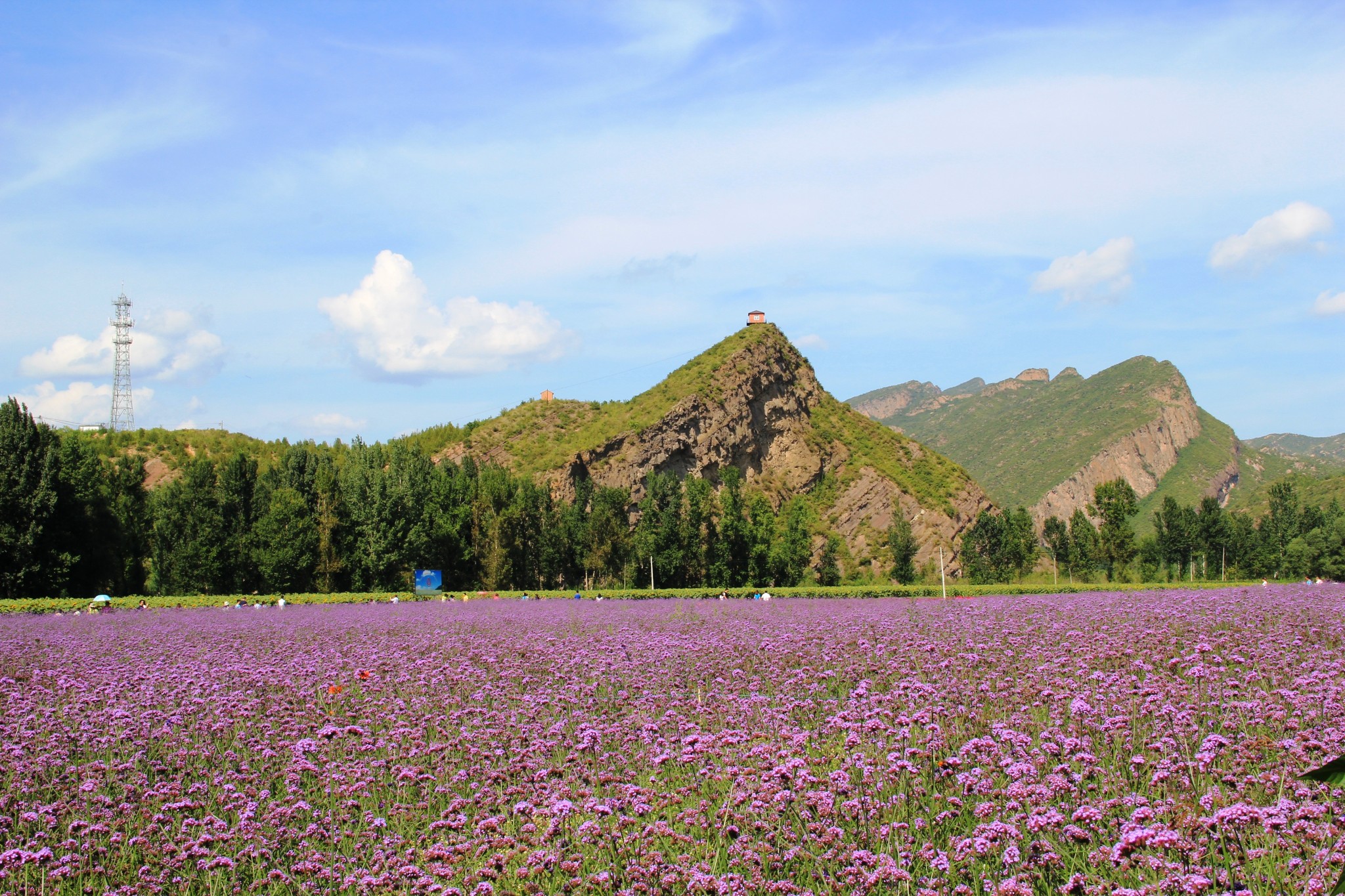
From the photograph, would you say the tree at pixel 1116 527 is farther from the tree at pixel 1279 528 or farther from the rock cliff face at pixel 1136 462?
the rock cliff face at pixel 1136 462

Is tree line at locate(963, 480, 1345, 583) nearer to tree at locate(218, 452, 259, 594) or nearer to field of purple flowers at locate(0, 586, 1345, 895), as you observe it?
tree at locate(218, 452, 259, 594)

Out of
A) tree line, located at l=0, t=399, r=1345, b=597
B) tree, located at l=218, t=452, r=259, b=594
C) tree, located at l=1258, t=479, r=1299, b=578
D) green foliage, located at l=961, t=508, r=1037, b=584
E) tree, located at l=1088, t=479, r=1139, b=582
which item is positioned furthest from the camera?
tree, located at l=1258, t=479, r=1299, b=578

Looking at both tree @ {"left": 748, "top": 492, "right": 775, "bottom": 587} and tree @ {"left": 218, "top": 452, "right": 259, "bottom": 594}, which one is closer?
tree @ {"left": 218, "top": 452, "right": 259, "bottom": 594}

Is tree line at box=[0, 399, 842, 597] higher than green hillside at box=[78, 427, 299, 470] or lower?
lower

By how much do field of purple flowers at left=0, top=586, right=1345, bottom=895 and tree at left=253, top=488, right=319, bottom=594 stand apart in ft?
145

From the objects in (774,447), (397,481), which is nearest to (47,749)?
(397,481)

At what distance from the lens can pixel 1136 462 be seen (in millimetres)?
173500

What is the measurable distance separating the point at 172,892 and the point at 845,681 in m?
6.81

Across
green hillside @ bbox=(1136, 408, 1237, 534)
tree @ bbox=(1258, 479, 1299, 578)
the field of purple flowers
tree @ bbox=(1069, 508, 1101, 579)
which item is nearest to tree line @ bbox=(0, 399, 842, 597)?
tree @ bbox=(1069, 508, 1101, 579)

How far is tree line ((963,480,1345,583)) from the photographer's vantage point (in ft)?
239

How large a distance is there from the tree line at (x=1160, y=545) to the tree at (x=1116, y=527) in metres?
0.07

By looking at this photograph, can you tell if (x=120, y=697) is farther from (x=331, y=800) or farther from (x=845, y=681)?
(x=845, y=681)

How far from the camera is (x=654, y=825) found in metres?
5.27

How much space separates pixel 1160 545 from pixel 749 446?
40.5 meters
